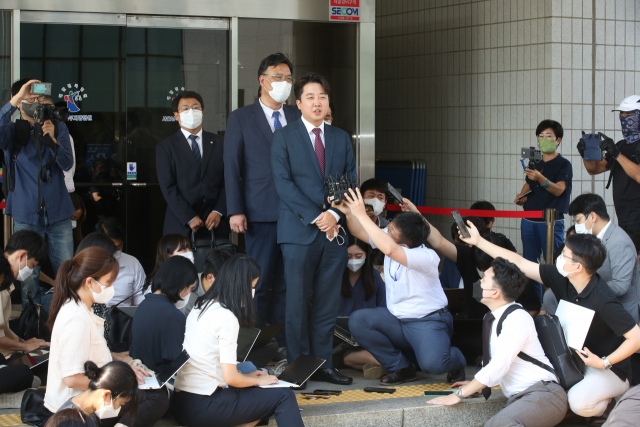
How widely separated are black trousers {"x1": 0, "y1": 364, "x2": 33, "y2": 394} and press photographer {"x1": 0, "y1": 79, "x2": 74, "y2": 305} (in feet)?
3.75

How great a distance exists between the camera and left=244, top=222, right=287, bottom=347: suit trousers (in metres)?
4.42

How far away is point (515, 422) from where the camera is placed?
3414 mm

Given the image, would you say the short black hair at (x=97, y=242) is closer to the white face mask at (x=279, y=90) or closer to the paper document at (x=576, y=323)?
the white face mask at (x=279, y=90)

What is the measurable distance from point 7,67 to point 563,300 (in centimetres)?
463

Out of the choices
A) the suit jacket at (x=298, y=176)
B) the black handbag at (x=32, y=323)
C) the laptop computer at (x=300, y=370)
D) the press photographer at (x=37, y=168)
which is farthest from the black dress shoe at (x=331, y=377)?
the press photographer at (x=37, y=168)

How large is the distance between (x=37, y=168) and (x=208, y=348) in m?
2.36

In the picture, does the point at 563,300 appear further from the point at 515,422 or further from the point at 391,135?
the point at 391,135

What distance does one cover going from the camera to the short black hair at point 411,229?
4156mm

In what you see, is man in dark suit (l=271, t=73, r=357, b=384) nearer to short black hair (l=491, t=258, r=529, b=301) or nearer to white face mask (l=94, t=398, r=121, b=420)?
short black hair (l=491, t=258, r=529, b=301)

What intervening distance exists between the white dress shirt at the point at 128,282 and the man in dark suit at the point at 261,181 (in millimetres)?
803

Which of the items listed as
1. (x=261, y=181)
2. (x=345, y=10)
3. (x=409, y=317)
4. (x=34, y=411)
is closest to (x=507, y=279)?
(x=409, y=317)

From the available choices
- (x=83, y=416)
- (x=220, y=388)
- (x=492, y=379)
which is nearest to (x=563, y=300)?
(x=492, y=379)

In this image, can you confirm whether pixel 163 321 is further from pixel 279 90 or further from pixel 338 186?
pixel 279 90

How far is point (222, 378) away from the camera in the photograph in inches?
132
